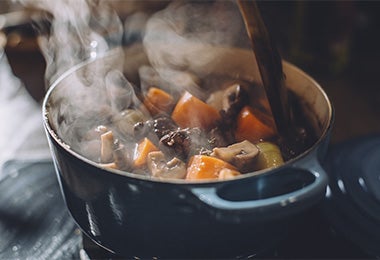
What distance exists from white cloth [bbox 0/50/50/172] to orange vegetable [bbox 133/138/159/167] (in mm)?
355

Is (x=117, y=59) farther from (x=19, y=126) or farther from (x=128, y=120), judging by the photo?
(x=19, y=126)

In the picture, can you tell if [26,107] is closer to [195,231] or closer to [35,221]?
[35,221]

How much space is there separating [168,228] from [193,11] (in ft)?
3.17

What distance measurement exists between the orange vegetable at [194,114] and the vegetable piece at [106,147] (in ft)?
0.59

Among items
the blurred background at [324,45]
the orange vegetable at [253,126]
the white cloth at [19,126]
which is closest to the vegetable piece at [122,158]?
the orange vegetable at [253,126]

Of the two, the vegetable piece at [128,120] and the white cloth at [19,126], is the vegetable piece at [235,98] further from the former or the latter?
the white cloth at [19,126]

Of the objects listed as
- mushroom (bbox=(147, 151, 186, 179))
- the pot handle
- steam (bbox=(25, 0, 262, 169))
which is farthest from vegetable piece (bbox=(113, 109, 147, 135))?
the pot handle

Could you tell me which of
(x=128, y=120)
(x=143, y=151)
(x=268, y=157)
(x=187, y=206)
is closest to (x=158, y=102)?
(x=128, y=120)

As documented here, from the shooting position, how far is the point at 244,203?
2.23 ft

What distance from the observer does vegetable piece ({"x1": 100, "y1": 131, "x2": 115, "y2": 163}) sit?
0.93m

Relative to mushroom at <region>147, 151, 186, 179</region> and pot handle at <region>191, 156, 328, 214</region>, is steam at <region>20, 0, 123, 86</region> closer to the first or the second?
mushroom at <region>147, 151, 186, 179</region>

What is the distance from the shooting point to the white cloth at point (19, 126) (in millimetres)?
1229

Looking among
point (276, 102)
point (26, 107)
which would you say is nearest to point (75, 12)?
point (26, 107)

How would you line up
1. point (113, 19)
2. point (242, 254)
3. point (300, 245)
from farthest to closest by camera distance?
1. point (113, 19)
2. point (300, 245)
3. point (242, 254)
